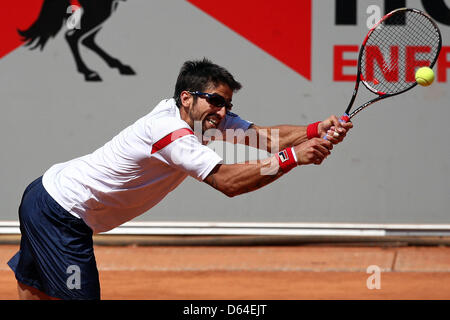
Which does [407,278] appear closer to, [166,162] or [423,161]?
[423,161]

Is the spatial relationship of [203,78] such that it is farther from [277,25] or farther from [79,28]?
[79,28]

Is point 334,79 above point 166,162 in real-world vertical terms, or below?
above

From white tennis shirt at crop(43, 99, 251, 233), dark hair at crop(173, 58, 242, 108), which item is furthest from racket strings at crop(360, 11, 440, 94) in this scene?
white tennis shirt at crop(43, 99, 251, 233)

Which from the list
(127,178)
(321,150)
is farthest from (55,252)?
(321,150)

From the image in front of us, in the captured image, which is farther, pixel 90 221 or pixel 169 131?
pixel 90 221

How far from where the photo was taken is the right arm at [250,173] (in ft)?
10.8

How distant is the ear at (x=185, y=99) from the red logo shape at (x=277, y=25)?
128 inches

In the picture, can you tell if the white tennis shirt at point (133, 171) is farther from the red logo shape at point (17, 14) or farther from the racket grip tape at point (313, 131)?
the red logo shape at point (17, 14)

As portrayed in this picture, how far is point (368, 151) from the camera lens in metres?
6.82

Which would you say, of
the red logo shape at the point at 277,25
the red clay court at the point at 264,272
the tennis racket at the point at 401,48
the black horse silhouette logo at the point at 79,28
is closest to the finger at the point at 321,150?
the tennis racket at the point at 401,48

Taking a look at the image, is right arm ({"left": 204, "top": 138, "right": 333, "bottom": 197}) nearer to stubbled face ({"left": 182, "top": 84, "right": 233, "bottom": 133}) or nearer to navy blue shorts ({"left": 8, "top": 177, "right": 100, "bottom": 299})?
stubbled face ({"left": 182, "top": 84, "right": 233, "bottom": 133})

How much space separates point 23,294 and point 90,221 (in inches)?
19.1

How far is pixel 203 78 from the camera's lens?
361 centimetres
